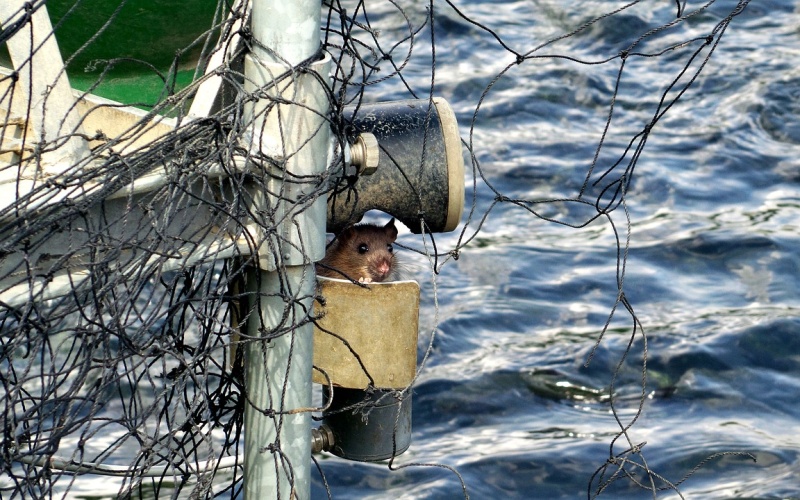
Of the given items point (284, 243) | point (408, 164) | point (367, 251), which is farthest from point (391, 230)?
point (284, 243)

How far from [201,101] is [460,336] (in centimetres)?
456

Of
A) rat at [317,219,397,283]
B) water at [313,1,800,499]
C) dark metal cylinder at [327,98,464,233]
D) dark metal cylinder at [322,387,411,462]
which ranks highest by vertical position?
dark metal cylinder at [327,98,464,233]

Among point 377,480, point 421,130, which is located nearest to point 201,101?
point 421,130

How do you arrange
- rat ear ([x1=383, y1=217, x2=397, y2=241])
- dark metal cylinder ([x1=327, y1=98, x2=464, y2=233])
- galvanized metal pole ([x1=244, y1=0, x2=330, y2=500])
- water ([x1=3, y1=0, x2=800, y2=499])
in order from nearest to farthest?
galvanized metal pole ([x1=244, y1=0, x2=330, y2=500]), dark metal cylinder ([x1=327, y1=98, x2=464, y2=233]), rat ear ([x1=383, y1=217, x2=397, y2=241]), water ([x1=3, y1=0, x2=800, y2=499])

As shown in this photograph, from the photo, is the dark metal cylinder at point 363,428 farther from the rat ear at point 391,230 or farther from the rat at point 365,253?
the rat ear at point 391,230

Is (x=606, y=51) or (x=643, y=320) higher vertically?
(x=606, y=51)

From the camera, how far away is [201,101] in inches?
125

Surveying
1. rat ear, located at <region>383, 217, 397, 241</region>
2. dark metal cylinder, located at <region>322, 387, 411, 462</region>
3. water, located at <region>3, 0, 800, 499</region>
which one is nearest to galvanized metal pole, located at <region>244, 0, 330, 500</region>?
dark metal cylinder, located at <region>322, 387, 411, 462</region>

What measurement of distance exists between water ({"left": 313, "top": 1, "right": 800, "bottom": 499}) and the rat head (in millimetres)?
867

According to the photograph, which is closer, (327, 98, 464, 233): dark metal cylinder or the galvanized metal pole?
the galvanized metal pole

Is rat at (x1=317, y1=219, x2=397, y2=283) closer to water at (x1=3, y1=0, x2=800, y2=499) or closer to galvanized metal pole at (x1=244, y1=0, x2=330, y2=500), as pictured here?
water at (x1=3, y1=0, x2=800, y2=499)

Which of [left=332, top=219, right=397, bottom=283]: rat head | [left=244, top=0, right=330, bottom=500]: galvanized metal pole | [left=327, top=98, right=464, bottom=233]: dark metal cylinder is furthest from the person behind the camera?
[left=332, top=219, right=397, bottom=283]: rat head

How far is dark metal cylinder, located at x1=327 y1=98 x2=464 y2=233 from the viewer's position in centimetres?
366

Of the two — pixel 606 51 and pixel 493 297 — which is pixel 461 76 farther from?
pixel 493 297
